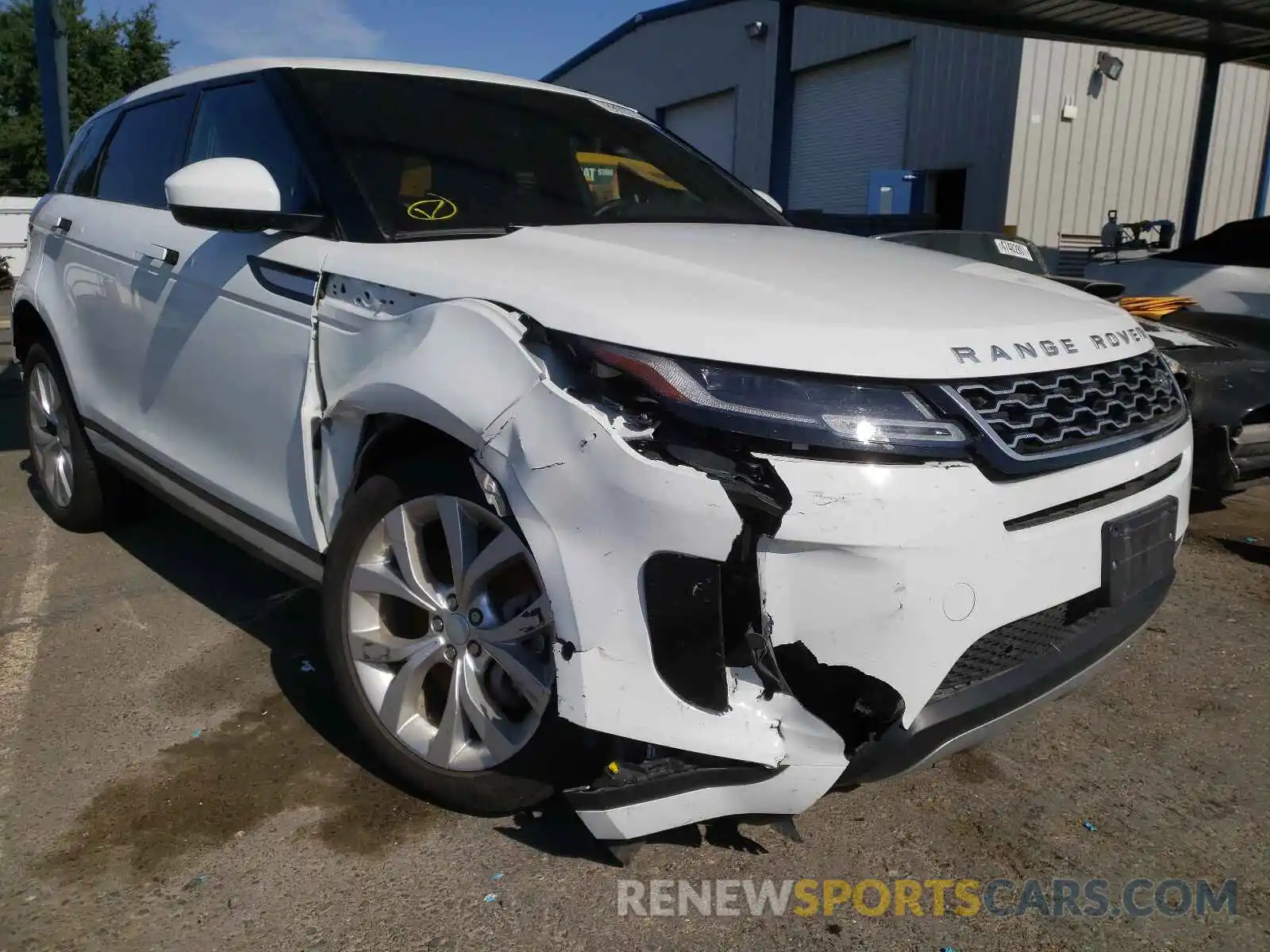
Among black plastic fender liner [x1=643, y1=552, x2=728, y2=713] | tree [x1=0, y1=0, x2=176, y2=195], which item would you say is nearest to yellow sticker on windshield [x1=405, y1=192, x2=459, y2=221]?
black plastic fender liner [x1=643, y1=552, x2=728, y2=713]

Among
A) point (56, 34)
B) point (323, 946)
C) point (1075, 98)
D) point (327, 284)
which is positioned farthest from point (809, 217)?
point (1075, 98)

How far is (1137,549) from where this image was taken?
6.99ft

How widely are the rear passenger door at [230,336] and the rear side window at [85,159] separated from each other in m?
0.94

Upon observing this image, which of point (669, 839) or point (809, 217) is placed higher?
point (809, 217)

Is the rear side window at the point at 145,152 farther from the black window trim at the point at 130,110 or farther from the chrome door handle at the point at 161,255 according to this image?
the chrome door handle at the point at 161,255

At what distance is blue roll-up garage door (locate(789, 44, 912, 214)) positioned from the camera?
15.2 m

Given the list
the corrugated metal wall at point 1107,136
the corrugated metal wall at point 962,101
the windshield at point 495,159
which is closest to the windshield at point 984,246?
the windshield at point 495,159

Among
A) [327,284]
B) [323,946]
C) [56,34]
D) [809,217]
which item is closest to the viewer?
[323,946]

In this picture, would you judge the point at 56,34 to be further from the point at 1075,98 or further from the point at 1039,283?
the point at 1075,98

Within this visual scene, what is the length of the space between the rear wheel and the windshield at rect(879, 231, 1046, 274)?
3.68 metres

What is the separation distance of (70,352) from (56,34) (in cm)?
805

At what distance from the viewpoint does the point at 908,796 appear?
8.29 ft

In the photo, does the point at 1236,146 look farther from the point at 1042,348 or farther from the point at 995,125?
the point at 1042,348

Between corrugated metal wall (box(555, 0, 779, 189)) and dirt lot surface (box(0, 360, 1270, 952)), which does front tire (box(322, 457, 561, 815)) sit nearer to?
dirt lot surface (box(0, 360, 1270, 952))
